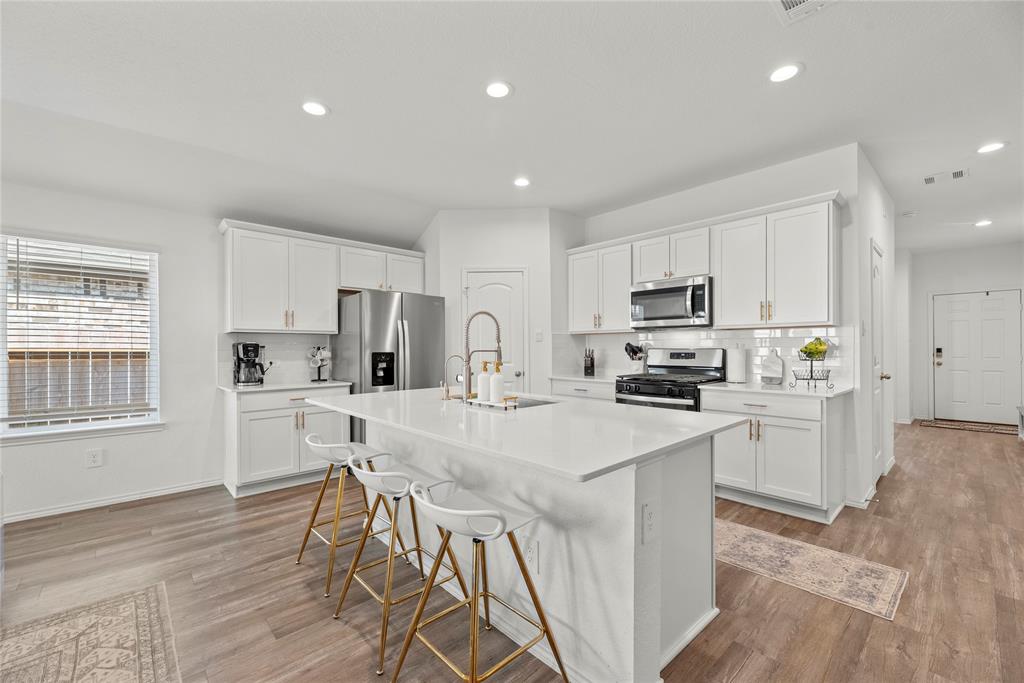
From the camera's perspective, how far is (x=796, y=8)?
1930mm

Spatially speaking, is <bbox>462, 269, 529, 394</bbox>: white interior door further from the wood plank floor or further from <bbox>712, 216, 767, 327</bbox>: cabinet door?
the wood plank floor

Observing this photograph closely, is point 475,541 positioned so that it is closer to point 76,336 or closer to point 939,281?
point 76,336

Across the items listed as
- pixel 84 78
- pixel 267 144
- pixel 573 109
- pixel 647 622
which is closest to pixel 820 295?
pixel 573 109

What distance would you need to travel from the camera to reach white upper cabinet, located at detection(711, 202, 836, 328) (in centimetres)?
320

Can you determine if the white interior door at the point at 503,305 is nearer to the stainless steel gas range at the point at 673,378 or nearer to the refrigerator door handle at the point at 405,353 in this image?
the refrigerator door handle at the point at 405,353

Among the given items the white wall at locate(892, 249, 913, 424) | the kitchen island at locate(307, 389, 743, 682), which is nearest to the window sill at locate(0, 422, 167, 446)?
the kitchen island at locate(307, 389, 743, 682)

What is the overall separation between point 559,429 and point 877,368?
11.8 feet

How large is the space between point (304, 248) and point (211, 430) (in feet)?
5.99

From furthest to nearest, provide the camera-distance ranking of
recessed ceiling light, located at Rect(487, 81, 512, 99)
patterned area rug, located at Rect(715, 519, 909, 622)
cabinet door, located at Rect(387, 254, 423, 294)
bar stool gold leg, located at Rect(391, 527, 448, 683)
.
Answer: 1. cabinet door, located at Rect(387, 254, 423, 294)
2. recessed ceiling light, located at Rect(487, 81, 512, 99)
3. patterned area rug, located at Rect(715, 519, 909, 622)
4. bar stool gold leg, located at Rect(391, 527, 448, 683)

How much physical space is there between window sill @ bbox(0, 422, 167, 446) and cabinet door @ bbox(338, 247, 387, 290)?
196 centimetres

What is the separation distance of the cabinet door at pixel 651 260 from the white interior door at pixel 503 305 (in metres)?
1.17

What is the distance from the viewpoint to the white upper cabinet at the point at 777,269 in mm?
3199

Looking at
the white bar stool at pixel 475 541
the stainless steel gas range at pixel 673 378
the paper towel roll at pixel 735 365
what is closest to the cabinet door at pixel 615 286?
the stainless steel gas range at pixel 673 378

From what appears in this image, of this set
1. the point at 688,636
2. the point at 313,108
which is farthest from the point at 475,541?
the point at 313,108
